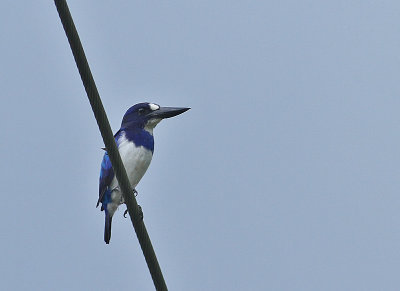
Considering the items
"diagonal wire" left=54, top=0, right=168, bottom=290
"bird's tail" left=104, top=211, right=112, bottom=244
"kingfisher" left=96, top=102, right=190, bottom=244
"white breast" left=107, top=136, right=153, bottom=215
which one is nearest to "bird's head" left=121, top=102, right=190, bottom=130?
"kingfisher" left=96, top=102, right=190, bottom=244

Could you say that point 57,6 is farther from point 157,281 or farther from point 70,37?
point 157,281

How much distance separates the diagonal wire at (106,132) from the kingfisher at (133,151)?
2.46 m

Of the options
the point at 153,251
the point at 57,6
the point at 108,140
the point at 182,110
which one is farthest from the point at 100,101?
the point at 182,110

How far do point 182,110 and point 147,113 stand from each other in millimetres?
528

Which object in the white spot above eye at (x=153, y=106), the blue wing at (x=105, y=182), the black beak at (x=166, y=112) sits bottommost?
the blue wing at (x=105, y=182)

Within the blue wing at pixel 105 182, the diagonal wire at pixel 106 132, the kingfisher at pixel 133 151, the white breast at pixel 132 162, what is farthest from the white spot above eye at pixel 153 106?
the diagonal wire at pixel 106 132

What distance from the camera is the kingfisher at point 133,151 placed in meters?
6.69

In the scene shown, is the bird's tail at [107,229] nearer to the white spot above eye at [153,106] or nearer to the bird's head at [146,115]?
the bird's head at [146,115]

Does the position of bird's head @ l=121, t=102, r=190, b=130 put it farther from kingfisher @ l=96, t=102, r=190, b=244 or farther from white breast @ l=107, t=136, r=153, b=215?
white breast @ l=107, t=136, r=153, b=215

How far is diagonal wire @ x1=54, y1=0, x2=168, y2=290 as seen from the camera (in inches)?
139

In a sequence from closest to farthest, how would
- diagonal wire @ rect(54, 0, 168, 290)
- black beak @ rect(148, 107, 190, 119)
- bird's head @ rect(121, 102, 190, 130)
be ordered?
diagonal wire @ rect(54, 0, 168, 290), black beak @ rect(148, 107, 190, 119), bird's head @ rect(121, 102, 190, 130)

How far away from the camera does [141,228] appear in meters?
4.16

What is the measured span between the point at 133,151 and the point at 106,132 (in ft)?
9.31

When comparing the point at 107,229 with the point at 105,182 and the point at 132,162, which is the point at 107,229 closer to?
the point at 105,182
